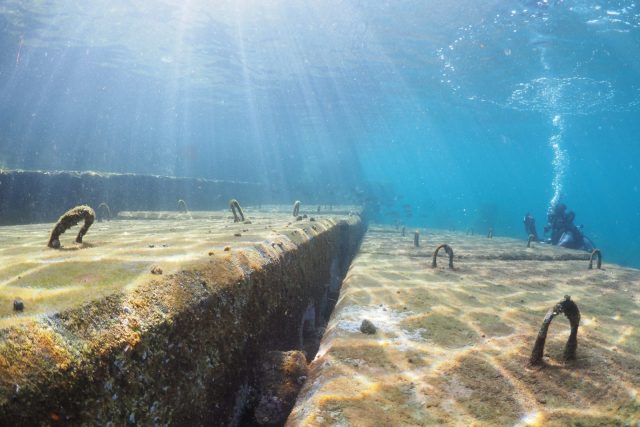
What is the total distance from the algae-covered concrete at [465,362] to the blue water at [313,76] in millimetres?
16272

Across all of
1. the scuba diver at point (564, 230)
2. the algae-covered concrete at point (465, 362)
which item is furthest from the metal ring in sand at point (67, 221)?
the scuba diver at point (564, 230)

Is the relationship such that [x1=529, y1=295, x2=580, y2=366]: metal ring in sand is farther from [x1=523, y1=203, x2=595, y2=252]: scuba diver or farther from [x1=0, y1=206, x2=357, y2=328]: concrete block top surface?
[x1=523, y1=203, x2=595, y2=252]: scuba diver

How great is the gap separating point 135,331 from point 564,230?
17.5 metres

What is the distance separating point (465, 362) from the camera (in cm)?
287

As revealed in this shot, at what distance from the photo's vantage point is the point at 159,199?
15.8 metres

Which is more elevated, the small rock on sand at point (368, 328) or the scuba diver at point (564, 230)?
the scuba diver at point (564, 230)

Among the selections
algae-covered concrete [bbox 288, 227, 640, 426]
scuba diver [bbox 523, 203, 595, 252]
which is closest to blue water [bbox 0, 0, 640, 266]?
scuba diver [bbox 523, 203, 595, 252]

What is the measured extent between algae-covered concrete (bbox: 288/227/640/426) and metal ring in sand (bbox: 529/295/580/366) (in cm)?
7

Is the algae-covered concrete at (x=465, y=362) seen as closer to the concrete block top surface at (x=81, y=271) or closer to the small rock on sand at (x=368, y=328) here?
the small rock on sand at (x=368, y=328)

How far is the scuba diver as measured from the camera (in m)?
13.9

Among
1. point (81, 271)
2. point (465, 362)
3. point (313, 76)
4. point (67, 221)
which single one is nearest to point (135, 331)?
point (81, 271)

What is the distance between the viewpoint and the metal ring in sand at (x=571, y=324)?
2701mm

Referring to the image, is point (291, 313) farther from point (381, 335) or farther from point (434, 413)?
point (434, 413)

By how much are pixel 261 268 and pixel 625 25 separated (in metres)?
22.9
